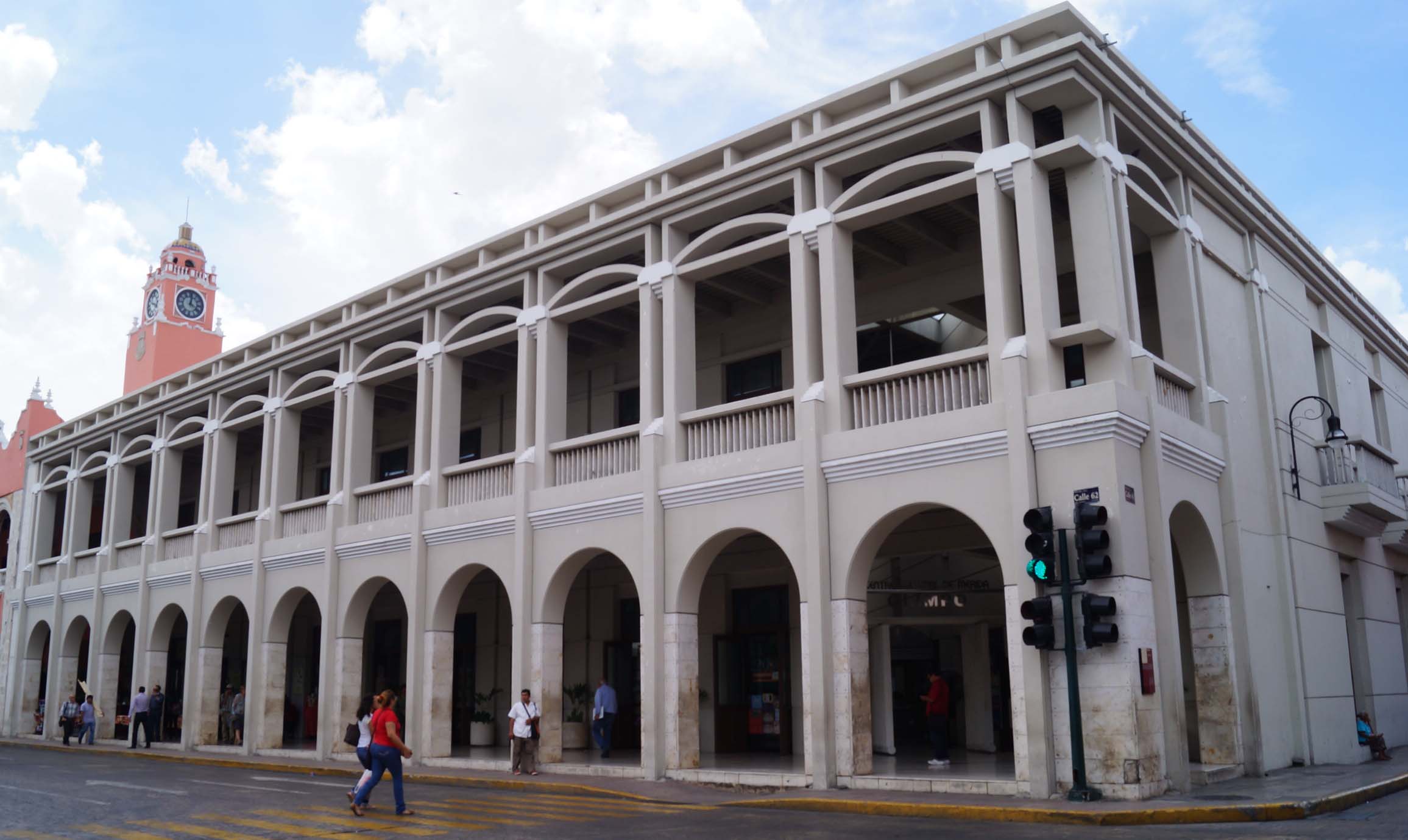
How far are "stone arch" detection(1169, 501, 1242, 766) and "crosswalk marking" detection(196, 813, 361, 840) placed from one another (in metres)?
10.3

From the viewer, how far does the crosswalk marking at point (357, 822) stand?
11.8m

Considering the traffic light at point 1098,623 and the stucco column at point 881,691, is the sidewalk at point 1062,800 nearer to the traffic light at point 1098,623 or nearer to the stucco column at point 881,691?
the traffic light at point 1098,623

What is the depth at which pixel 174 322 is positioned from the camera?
5094 cm

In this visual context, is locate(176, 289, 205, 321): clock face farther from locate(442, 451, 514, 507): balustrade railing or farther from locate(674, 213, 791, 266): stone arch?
locate(674, 213, 791, 266): stone arch

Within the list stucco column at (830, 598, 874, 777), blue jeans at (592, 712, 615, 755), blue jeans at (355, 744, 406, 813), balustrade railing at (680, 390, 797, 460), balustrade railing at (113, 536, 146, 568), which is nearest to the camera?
blue jeans at (355, 744, 406, 813)

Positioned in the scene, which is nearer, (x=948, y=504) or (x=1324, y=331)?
(x=948, y=504)

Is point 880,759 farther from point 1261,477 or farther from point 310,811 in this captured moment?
point 310,811

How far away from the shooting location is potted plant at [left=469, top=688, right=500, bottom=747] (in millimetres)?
25031

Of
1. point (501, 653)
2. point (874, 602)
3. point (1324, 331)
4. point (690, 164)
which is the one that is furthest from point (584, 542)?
point (1324, 331)

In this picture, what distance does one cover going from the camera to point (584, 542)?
19438mm

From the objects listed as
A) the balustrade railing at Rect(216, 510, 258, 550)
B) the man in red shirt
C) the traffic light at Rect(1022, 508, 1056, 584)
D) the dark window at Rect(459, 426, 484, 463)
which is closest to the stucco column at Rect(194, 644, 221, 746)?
the balustrade railing at Rect(216, 510, 258, 550)

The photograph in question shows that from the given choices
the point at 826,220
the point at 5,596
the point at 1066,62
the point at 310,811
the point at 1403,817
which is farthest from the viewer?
the point at 5,596

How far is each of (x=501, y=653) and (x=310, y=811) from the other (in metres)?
12.5

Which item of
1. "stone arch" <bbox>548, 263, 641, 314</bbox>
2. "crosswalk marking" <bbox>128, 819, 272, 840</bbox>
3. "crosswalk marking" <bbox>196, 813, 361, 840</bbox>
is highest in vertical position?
"stone arch" <bbox>548, 263, 641, 314</bbox>
